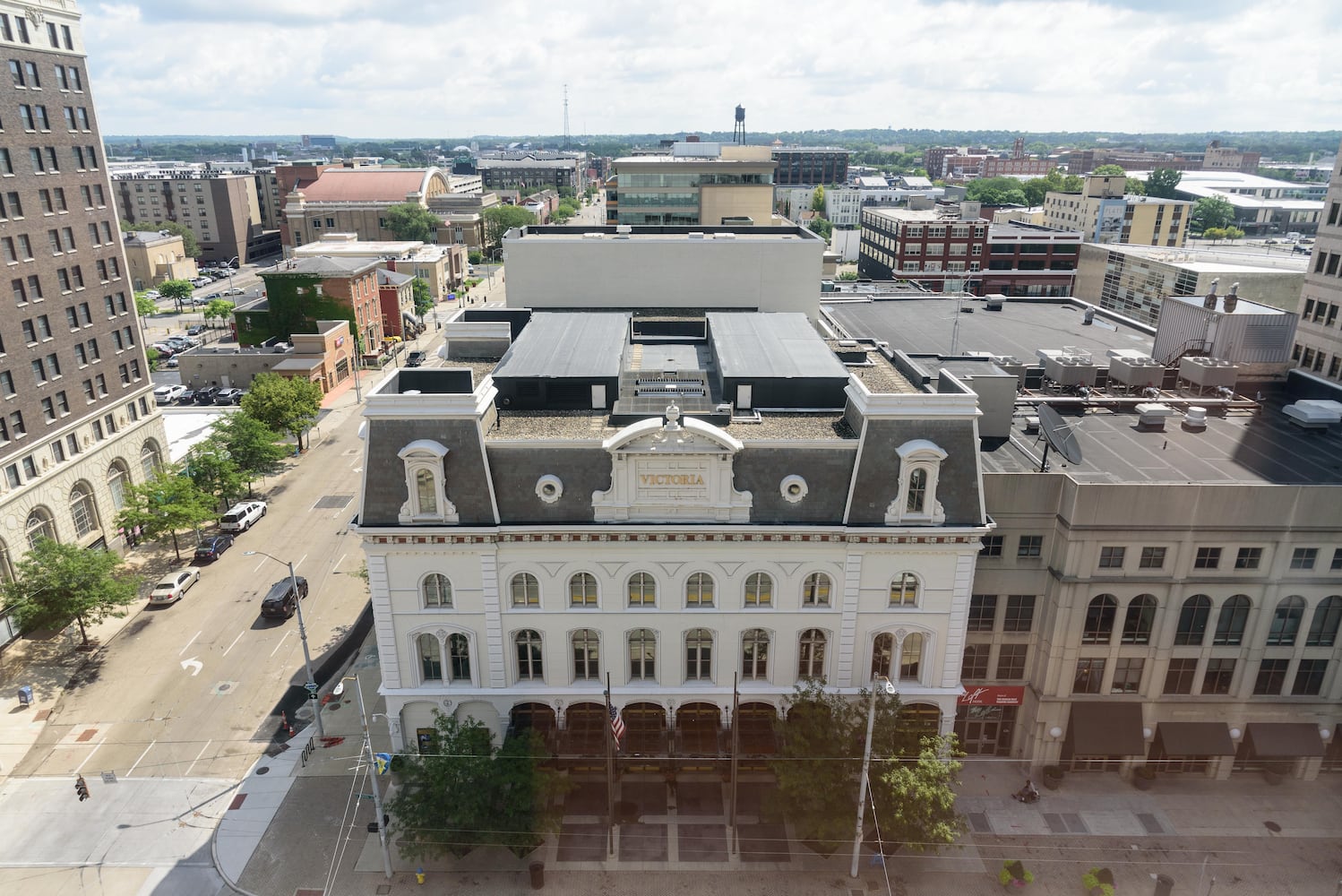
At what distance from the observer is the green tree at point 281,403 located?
81000 millimetres

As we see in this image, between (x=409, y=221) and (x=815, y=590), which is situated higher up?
(x=409, y=221)

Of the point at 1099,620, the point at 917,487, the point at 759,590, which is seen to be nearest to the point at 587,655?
the point at 759,590

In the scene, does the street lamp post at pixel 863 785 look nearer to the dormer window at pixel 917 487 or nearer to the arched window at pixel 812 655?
the arched window at pixel 812 655

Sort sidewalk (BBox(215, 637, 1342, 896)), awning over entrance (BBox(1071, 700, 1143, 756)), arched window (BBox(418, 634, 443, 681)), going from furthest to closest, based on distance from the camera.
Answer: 1. awning over entrance (BBox(1071, 700, 1143, 756))
2. arched window (BBox(418, 634, 443, 681))
3. sidewalk (BBox(215, 637, 1342, 896))

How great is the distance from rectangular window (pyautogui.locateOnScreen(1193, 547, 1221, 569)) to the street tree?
220 feet

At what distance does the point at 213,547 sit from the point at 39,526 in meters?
11.3

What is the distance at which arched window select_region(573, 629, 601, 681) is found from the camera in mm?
39375

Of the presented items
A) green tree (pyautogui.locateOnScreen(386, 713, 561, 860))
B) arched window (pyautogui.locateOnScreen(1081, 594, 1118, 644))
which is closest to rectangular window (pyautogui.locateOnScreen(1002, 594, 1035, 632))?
arched window (pyautogui.locateOnScreen(1081, 594, 1118, 644))

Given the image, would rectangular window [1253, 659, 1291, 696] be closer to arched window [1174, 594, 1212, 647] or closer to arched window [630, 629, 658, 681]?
arched window [1174, 594, 1212, 647]

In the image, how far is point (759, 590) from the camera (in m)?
38.4

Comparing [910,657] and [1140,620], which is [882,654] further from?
[1140,620]

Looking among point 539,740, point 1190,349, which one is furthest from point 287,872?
point 1190,349

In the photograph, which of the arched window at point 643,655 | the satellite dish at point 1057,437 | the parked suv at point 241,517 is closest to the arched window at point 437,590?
the arched window at point 643,655

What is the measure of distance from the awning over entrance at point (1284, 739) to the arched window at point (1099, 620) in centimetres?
985
